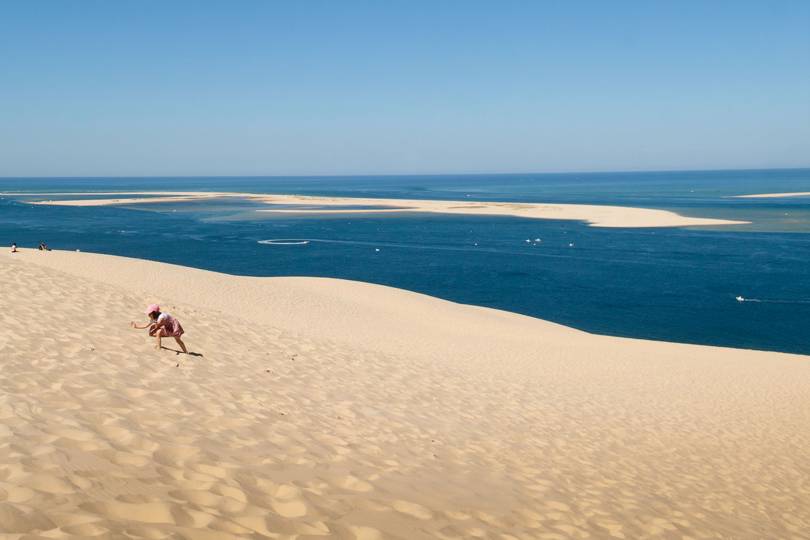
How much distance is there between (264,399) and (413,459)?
267 centimetres

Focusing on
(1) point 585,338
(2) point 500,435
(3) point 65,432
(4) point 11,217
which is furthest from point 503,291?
(4) point 11,217

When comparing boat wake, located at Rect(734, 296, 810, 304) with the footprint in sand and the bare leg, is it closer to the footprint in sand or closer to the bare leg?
the bare leg

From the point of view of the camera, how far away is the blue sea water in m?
31.6

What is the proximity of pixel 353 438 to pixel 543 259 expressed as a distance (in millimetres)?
43157

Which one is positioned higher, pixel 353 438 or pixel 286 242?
pixel 353 438

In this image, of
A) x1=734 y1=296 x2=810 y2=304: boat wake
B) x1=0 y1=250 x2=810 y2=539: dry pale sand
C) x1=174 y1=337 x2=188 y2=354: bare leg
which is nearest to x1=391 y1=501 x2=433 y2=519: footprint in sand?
x1=0 y1=250 x2=810 y2=539: dry pale sand

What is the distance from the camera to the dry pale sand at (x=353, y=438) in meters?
5.55

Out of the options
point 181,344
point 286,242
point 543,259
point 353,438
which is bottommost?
point 543,259

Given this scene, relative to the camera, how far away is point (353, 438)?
27.6 ft

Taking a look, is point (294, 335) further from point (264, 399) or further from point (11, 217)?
point (11, 217)

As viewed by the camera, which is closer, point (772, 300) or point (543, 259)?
point (772, 300)

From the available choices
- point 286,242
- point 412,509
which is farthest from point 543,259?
point 412,509

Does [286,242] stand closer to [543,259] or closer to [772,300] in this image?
[543,259]

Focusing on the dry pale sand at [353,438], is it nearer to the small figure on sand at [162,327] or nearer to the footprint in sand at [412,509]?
the footprint in sand at [412,509]
